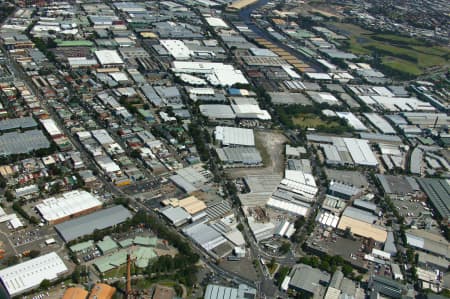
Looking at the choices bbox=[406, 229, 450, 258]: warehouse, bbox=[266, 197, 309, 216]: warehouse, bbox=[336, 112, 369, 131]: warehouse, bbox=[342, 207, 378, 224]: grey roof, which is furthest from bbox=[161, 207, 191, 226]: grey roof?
bbox=[336, 112, 369, 131]: warehouse

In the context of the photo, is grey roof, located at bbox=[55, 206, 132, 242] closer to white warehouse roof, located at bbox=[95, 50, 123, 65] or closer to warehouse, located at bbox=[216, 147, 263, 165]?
warehouse, located at bbox=[216, 147, 263, 165]

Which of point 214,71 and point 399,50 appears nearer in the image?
point 214,71

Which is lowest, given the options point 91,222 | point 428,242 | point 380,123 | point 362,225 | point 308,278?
point 380,123

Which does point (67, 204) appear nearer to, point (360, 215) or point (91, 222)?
point (91, 222)

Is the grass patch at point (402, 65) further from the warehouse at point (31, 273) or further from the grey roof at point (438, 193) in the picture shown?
the warehouse at point (31, 273)

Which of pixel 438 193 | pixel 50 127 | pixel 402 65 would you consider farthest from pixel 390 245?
pixel 402 65
